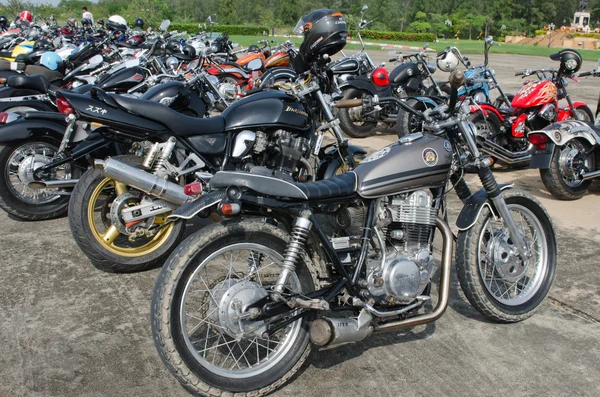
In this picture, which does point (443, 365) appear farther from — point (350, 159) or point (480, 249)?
point (350, 159)

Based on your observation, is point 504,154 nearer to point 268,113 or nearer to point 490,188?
point 268,113

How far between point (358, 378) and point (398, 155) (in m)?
1.17

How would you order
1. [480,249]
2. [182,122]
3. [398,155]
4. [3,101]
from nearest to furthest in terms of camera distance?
[398,155] → [480,249] → [182,122] → [3,101]

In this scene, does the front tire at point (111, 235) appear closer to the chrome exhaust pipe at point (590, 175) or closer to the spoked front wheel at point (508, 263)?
the spoked front wheel at point (508, 263)

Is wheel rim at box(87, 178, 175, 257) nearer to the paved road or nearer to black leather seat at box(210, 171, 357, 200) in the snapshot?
the paved road

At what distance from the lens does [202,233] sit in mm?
2707

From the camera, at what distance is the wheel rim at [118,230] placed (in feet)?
14.2

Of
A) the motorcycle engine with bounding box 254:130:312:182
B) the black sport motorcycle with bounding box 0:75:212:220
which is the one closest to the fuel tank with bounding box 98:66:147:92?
the black sport motorcycle with bounding box 0:75:212:220

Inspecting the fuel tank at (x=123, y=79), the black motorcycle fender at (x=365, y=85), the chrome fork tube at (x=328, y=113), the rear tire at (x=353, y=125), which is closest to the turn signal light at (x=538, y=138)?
the chrome fork tube at (x=328, y=113)

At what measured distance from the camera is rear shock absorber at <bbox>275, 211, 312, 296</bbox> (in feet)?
9.18

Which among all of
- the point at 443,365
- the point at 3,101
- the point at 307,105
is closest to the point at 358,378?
the point at 443,365

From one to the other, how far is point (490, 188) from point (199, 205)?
1691mm

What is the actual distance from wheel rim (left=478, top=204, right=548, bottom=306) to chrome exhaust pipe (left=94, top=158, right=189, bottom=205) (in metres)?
1.93

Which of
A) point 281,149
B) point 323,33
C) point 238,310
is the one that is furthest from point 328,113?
point 238,310
